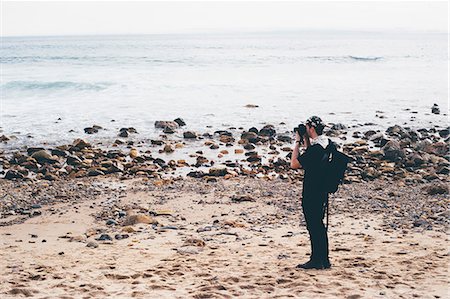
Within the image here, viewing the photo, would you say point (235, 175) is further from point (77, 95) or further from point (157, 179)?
point (77, 95)

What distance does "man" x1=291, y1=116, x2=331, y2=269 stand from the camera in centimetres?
623

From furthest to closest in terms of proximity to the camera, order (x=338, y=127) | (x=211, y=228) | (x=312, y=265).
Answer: (x=338, y=127) → (x=211, y=228) → (x=312, y=265)

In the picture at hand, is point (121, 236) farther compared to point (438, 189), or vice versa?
point (438, 189)

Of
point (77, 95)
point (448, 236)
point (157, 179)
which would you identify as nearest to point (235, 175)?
point (157, 179)

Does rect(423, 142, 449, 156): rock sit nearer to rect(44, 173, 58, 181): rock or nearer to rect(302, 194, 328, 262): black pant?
rect(302, 194, 328, 262): black pant

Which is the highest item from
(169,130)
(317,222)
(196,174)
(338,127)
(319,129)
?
(319,129)

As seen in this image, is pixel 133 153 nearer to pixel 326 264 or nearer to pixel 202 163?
pixel 202 163

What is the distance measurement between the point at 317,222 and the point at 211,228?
9.58 feet

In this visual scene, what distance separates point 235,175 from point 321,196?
6.91 meters

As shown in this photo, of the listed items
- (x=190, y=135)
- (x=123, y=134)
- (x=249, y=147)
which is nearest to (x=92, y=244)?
(x=249, y=147)

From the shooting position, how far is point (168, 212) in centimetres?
1003

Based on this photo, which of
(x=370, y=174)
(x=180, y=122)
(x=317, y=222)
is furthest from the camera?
(x=180, y=122)

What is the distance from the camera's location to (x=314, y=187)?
20.7 feet

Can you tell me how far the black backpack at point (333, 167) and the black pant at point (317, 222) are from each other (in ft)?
0.64
